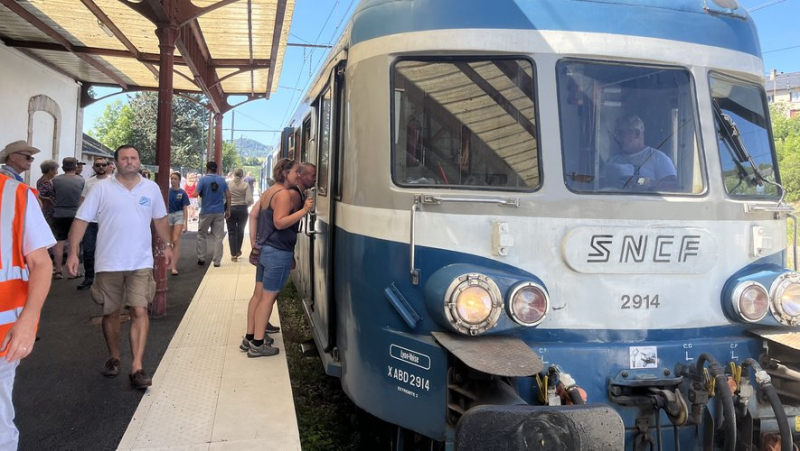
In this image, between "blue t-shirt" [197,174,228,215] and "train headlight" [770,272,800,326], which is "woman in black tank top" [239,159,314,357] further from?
"blue t-shirt" [197,174,228,215]

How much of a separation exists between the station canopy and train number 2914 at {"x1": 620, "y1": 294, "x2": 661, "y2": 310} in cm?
602

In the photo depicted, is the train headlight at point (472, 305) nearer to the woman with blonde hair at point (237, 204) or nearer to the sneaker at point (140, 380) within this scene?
the sneaker at point (140, 380)

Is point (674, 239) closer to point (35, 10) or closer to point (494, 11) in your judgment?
point (494, 11)

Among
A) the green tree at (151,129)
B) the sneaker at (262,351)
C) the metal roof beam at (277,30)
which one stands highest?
the green tree at (151,129)

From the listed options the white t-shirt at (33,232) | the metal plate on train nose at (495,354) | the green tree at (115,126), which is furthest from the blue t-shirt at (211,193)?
the green tree at (115,126)

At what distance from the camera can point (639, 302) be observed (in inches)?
109

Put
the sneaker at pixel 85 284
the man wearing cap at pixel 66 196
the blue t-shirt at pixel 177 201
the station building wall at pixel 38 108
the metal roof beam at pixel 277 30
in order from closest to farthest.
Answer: the sneaker at pixel 85 284
the man wearing cap at pixel 66 196
the metal roof beam at pixel 277 30
the blue t-shirt at pixel 177 201
the station building wall at pixel 38 108

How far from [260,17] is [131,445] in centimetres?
745

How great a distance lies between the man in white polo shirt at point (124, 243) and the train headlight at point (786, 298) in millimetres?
4148

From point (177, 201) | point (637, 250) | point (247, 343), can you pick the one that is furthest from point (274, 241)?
point (177, 201)

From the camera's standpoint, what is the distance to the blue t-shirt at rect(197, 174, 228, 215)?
8797 millimetres

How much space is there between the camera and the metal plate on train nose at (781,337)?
2.80 meters

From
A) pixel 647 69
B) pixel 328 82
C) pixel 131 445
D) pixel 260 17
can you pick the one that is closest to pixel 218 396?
pixel 131 445

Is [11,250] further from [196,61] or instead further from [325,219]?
[196,61]
